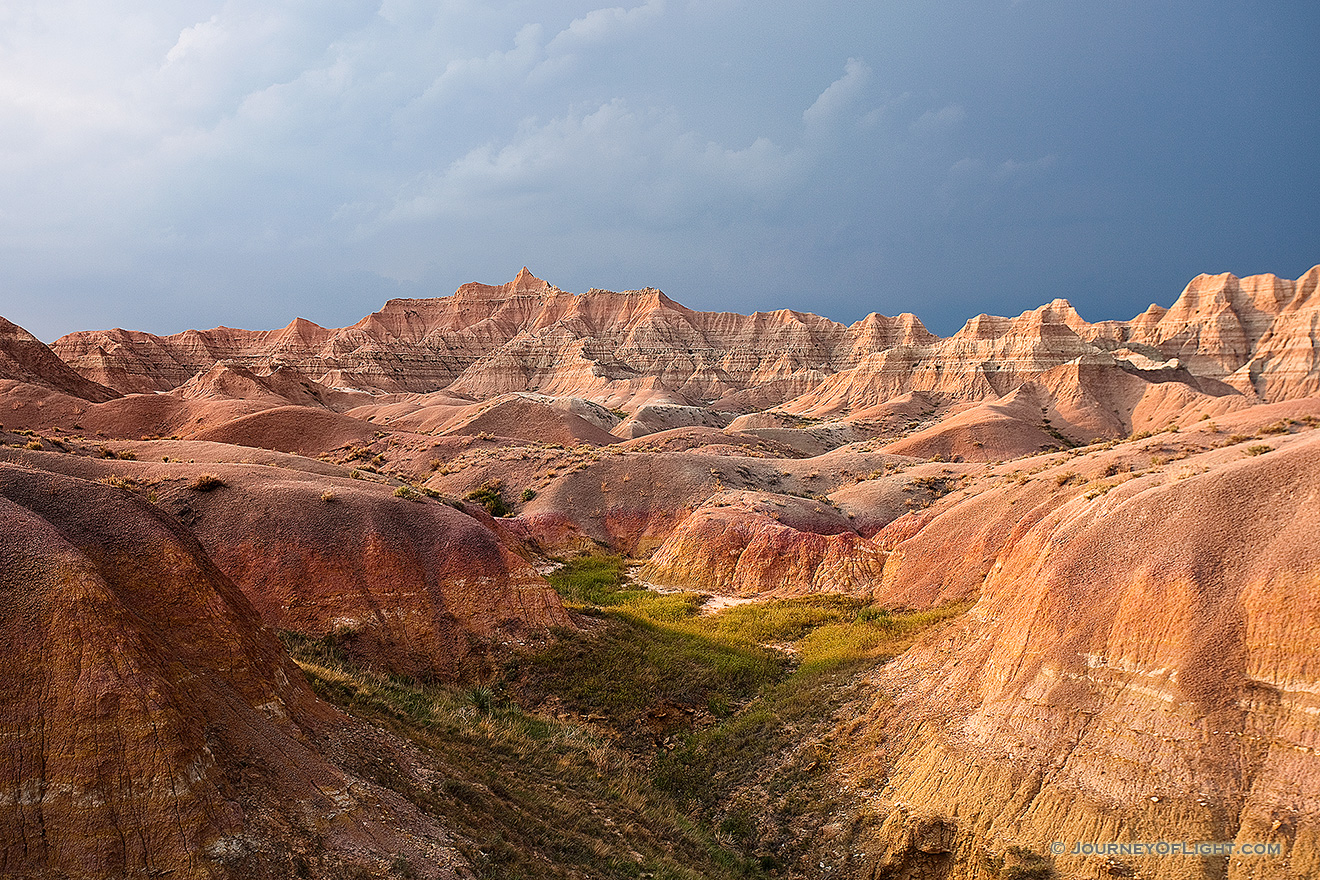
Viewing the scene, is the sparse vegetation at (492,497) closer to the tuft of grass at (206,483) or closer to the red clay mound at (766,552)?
the red clay mound at (766,552)

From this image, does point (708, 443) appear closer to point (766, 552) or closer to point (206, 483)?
point (766, 552)

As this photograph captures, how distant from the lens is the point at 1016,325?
122 m

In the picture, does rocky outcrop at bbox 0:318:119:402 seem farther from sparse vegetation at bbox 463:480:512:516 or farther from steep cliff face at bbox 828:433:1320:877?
steep cliff face at bbox 828:433:1320:877

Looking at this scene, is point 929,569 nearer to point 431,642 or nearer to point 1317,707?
point 1317,707

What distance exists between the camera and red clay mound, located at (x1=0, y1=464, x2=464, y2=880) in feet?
22.7

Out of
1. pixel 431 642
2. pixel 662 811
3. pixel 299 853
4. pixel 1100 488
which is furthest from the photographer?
pixel 431 642

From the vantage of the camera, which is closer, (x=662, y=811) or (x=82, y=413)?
(x=662, y=811)

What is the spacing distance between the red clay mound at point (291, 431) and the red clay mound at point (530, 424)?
42.7 ft

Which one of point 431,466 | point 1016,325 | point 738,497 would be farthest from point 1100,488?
point 1016,325

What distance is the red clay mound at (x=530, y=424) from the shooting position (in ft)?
254

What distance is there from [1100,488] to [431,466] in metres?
45.8

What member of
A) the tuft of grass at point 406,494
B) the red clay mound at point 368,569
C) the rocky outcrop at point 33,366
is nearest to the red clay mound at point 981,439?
the tuft of grass at point 406,494

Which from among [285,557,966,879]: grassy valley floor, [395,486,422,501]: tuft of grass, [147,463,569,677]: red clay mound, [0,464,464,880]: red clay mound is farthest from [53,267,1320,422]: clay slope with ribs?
[0,464,464,880]: red clay mound

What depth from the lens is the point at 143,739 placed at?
7547 millimetres
